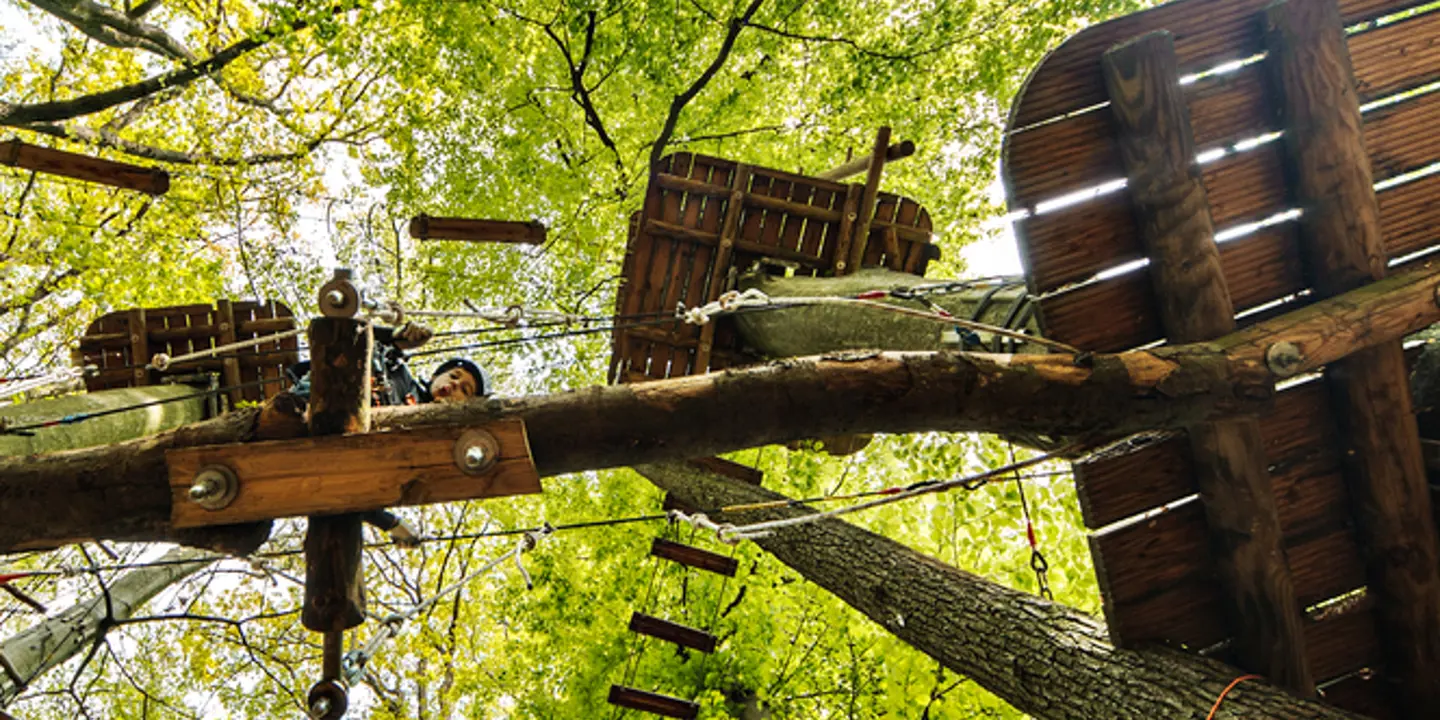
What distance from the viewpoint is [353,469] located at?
84.2 inches

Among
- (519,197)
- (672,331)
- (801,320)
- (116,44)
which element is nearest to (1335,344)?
(801,320)

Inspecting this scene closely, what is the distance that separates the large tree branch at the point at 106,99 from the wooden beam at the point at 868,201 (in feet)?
19.5

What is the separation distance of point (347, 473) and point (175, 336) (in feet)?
19.0

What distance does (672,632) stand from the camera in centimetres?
611

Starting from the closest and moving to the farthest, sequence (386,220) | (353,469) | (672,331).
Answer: (353,469) < (672,331) < (386,220)

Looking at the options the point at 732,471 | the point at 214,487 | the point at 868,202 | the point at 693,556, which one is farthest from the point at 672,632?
the point at 214,487

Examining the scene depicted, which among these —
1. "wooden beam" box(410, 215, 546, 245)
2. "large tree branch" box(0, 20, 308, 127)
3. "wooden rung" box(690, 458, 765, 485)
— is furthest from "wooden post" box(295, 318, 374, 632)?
"large tree branch" box(0, 20, 308, 127)

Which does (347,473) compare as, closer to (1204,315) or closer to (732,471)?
(1204,315)

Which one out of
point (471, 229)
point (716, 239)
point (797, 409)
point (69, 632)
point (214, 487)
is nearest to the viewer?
point (214, 487)

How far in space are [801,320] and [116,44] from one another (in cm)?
937

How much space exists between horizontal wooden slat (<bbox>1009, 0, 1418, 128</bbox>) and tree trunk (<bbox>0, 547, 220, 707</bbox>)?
6182 millimetres

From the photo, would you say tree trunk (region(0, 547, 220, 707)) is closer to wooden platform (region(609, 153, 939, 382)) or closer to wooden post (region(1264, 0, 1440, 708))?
wooden platform (region(609, 153, 939, 382))

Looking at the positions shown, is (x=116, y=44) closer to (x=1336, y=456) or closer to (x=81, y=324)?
(x=81, y=324)

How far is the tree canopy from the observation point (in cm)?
777
